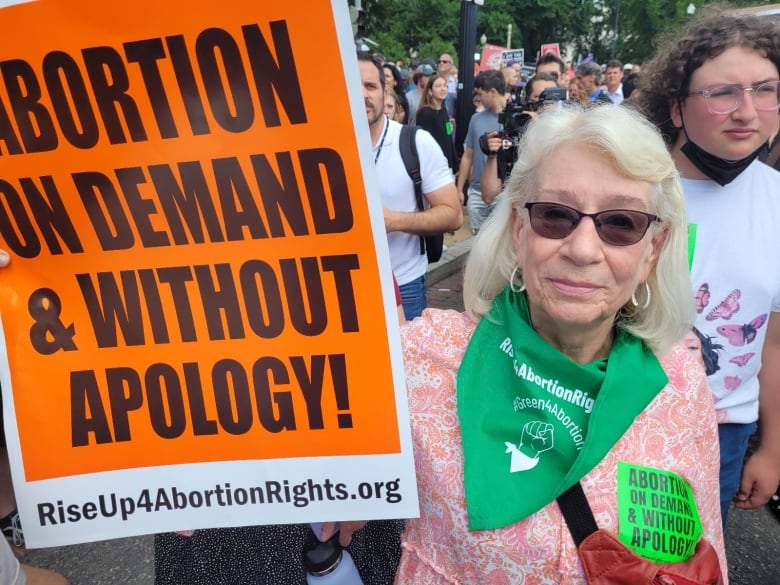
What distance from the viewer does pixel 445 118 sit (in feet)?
20.6

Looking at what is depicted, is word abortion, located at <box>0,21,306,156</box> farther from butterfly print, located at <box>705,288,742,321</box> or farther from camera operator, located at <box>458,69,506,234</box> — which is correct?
camera operator, located at <box>458,69,506,234</box>

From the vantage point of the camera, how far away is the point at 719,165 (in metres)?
1.57

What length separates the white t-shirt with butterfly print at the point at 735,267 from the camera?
1.56 metres

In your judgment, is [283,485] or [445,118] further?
[445,118]

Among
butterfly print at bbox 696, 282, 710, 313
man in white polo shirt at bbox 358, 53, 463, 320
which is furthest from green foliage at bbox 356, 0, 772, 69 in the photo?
butterfly print at bbox 696, 282, 710, 313

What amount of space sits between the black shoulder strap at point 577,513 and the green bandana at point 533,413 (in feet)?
0.09

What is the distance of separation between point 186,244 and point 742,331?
1427mm

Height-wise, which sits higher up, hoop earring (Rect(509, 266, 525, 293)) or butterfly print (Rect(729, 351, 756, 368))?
hoop earring (Rect(509, 266, 525, 293))

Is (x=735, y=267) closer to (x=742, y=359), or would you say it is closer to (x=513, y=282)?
(x=742, y=359)

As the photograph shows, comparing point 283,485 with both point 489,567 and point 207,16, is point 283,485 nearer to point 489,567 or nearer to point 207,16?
point 489,567

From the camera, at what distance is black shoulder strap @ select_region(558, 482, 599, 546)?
1.13 meters

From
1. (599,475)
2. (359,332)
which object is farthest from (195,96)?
(599,475)

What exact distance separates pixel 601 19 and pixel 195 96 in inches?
2039

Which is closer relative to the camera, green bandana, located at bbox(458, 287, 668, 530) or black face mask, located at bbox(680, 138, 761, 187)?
green bandana, located at bbox(458, 287, 668, 530)
